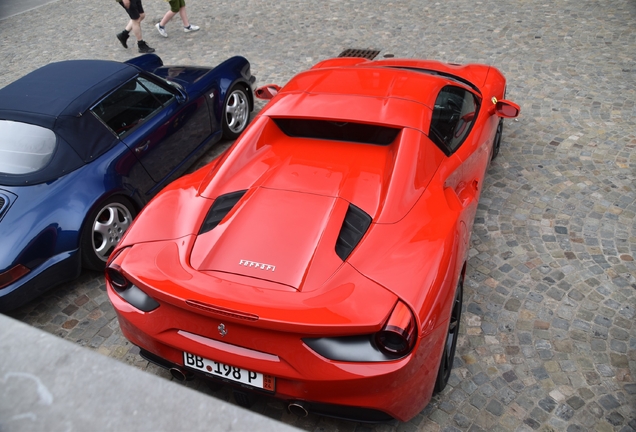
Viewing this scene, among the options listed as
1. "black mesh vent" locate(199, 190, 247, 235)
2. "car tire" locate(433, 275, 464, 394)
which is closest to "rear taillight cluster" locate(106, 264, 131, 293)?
"black mesh vent" locate(199, 190, 247, 235)

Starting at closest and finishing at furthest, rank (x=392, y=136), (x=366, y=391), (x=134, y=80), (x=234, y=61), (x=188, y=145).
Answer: (x=366, y=391) < (x=392, y=136) < (x=134, y=80) < (x=188, y=145) < (x=234, y=61)

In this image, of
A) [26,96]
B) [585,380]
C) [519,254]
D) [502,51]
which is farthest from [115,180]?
[502,51]

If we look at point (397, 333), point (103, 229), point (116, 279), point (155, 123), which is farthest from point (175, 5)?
point (397, 333)

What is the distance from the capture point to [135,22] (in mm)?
8664

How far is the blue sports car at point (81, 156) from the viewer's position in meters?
3.62

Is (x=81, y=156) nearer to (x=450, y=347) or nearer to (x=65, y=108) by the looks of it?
(x=65, y=108)

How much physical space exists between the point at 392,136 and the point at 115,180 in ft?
7.48

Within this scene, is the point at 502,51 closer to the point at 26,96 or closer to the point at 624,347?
the point at 624,347

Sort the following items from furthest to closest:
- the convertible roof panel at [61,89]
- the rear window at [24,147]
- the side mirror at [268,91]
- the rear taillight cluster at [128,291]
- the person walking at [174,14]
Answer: the person walking at [174,14] < the side mirror at [268,91] < the convertible roof panel at [61,89] < the rear window at [24,147] < the rear taillight cluster at [128,291]

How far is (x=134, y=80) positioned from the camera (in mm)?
4793

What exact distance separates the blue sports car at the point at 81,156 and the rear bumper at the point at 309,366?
1.51 meters

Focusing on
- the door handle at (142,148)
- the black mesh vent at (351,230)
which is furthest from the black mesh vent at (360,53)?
the black mesh vent at (351,230)

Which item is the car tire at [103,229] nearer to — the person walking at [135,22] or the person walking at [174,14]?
the person walking at [135,22]

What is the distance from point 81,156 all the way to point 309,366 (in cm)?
276
